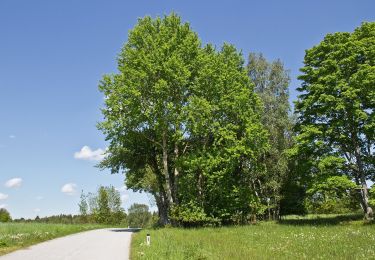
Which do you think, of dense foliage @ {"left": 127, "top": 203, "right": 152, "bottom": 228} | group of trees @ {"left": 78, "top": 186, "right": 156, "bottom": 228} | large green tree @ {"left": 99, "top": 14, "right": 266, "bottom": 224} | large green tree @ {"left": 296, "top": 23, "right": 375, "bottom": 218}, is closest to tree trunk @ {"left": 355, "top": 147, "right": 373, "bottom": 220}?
large green tree @ {"left": 296, "top": 23, "right": 375, "bottom": 218}

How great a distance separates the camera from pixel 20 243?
2428 centimetres

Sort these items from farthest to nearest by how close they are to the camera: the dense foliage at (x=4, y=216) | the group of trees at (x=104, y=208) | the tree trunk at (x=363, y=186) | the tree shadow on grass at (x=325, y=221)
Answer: the dense foliage at (x=4, y=216) < the group of trees at (x=104, y=208) < the tree shadow on grass at (x=325, y=221) < the tree trunk at (x=363, y=186)

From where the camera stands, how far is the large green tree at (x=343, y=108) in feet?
117

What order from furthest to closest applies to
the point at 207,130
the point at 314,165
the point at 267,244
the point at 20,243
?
the point at 207,130
the point at 314,165
the point at 20,243
the point at 267,244

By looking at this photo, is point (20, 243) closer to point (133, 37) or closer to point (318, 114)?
point (133, 37)

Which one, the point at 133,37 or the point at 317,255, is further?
the point at 133,37

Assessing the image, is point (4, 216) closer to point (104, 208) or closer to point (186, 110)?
point (104, 208)

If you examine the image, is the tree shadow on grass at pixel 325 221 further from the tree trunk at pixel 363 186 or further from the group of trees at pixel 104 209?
the group of trees at pixel 104 209

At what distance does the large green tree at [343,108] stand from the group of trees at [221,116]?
94mm

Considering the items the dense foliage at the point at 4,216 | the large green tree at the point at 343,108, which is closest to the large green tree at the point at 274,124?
the large green tree at the point at 343,108

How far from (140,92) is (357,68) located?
20737 millimetres

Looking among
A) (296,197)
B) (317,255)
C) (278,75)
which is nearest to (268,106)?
(278,75)

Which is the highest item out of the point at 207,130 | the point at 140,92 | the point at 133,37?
the point at 133,37

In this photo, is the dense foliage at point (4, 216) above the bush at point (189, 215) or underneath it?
above
